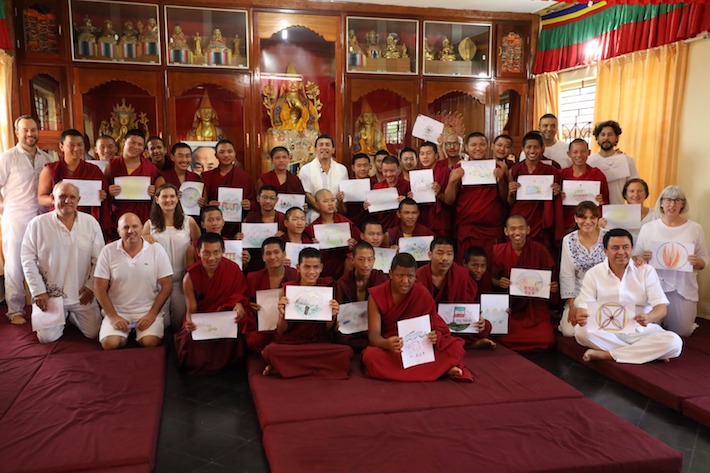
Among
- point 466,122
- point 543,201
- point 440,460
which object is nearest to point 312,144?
point 466,122

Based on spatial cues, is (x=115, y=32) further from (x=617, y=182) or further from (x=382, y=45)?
(x=617, y=182)

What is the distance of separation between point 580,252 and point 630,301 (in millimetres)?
727

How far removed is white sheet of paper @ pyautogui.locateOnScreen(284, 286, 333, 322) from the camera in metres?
4.07

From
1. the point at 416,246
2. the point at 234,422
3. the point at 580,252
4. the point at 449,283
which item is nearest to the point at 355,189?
the point at 416,246

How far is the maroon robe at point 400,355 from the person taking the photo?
13.1 ft

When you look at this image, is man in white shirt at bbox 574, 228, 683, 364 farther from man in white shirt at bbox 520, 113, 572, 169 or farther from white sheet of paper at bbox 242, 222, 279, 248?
white sheet of paper at bbox 242, 222, 279, 248

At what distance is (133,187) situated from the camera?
5.30 meters

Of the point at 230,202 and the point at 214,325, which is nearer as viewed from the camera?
the point at 214,325

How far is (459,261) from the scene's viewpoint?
6066mm

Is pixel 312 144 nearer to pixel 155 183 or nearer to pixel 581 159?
pixel 155 183

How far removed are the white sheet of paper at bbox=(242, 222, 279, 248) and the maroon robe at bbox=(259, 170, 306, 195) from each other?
2.22ft

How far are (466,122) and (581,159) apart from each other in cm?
313

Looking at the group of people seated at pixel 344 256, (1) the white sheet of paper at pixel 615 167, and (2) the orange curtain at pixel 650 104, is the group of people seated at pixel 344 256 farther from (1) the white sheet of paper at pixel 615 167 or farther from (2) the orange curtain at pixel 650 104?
(2) the orange curtain at pixel 650 104

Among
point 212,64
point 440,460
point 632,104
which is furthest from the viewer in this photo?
point 212,64
